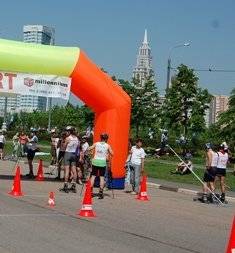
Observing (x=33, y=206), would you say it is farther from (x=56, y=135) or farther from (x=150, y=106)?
(x=150, y=106)

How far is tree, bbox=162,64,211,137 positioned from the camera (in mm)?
46656

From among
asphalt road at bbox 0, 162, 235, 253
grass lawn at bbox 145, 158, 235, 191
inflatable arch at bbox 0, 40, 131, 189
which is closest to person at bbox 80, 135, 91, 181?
inflatable arch at bbox 0, 40, 131, 189

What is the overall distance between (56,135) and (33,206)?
1229 centimetres

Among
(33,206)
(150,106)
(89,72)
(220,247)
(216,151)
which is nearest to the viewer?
(220,247)

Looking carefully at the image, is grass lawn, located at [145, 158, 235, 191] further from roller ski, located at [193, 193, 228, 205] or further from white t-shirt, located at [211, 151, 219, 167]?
white t-shirt, located at [211, 151, 219, 167]

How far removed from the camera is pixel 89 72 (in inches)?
744

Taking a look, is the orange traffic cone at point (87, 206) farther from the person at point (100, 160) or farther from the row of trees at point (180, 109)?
the row of trees at point (180, 109)

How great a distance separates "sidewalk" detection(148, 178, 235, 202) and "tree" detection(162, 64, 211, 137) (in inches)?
904

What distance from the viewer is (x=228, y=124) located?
45.0 m

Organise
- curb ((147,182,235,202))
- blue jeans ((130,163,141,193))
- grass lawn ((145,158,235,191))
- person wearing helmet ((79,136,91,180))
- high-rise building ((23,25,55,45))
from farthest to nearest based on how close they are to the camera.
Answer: high-rise building ((23,25,55,45))
grass lawn ((145,158,235,191))
person wearing helmet ((79,136,91,180))
curb ((147,182,235,202))
blue jeans ((130,163,141,193))

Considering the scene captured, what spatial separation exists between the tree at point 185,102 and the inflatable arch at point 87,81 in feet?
90.4

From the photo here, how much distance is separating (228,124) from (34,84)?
1115 inches

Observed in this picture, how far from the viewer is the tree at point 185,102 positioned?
46656 millimetres

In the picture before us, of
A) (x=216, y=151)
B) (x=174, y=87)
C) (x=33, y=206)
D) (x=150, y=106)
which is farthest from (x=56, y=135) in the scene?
(x=150, y=106)
